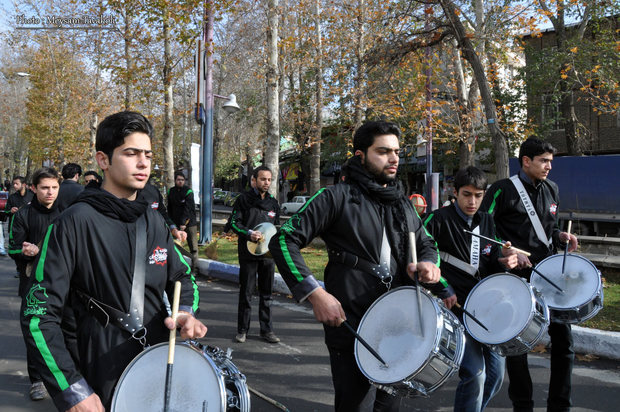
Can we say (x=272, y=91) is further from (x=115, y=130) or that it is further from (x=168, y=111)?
(x=115, y=130)

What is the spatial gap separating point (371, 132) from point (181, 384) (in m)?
1.59

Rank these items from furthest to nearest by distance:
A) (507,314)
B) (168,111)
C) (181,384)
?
(168,111)
(507,314)
(181,384)

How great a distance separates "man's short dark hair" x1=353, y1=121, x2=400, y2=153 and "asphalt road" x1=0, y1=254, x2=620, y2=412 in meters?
2.36

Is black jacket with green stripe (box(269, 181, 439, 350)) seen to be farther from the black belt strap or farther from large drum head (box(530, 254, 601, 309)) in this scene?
large drum head (box(530, 254, 601, 309))

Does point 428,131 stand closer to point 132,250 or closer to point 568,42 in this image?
point 568,42

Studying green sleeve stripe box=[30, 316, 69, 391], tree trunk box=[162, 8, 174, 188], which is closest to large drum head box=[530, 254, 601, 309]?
green sleeve stripe box=[30, 316, 69, 391]

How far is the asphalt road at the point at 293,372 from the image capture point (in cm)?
425

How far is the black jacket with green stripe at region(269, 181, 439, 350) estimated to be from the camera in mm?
2689

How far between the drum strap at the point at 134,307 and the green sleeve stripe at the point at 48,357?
0.25 meters

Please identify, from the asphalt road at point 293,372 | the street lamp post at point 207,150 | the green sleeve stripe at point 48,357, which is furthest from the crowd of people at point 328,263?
the street lamp post at point 207,150

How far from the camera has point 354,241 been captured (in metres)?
2.74

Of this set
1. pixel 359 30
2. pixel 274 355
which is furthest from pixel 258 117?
pixel 274 355

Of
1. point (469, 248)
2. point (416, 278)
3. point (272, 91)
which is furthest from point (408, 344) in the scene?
point (272, 91)

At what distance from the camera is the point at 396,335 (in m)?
2.46
